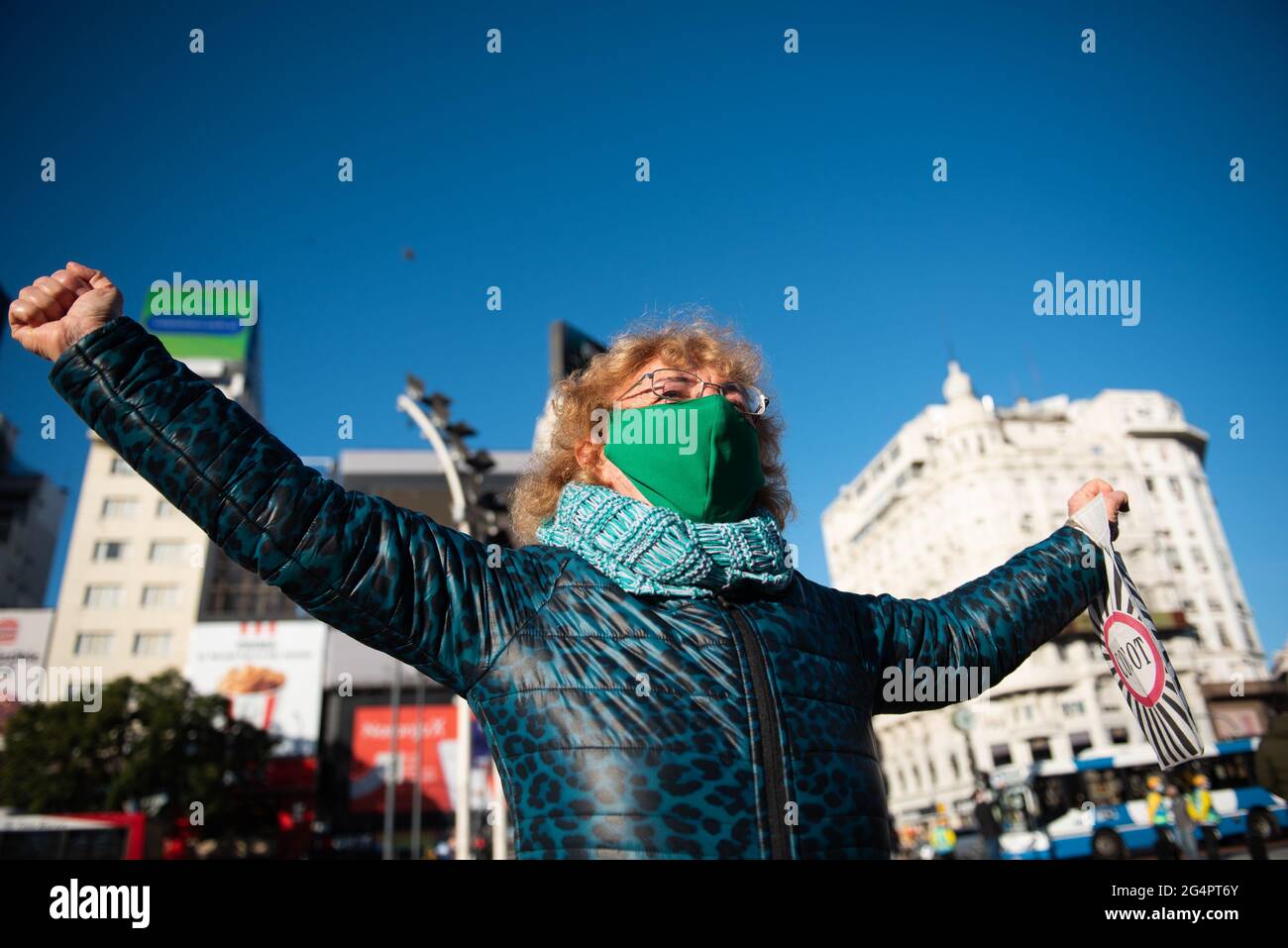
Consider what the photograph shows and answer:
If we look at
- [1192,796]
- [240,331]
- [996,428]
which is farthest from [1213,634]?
[240,331]

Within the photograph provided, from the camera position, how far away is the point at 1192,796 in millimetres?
17141

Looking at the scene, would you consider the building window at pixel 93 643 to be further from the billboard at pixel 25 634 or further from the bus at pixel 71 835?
the bus at pixel 71 835

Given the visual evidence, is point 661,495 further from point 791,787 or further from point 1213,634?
point 1213,634

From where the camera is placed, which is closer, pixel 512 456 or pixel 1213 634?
pixel 1213 634

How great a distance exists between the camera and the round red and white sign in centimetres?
220

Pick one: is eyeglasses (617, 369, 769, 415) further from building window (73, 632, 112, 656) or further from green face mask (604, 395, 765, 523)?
building window (73, 632, 112, 656)

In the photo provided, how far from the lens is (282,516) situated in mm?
1365

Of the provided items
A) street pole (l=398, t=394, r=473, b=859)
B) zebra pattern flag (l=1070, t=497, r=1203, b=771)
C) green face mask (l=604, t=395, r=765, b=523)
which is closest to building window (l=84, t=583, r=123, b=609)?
street pole (l=398, t=394, r=473, b=859)

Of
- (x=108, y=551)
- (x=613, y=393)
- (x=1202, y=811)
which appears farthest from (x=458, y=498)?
(x=108, y=551)

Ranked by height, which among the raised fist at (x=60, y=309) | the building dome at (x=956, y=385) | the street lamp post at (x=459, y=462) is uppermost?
the building dome at (x=956, y=385)

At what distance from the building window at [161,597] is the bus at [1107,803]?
46941 mm

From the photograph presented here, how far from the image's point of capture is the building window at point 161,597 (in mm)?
49312

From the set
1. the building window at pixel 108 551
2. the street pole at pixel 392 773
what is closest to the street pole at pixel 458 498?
the street pole at pixel 392 773

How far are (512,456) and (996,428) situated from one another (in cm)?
3640
